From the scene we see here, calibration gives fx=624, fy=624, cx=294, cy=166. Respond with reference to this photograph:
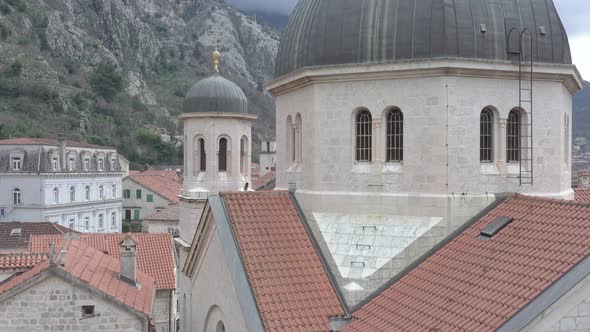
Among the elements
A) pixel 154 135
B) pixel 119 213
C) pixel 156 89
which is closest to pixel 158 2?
pixel 156 89

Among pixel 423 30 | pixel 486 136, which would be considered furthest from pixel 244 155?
pixel 423 30

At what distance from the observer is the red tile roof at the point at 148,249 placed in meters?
29.6

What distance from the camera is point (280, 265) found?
1270 centimetres

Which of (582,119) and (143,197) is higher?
(582,119)

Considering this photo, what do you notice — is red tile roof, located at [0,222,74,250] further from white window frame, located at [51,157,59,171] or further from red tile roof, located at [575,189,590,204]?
red tile roof, located at [575,189,590,204]

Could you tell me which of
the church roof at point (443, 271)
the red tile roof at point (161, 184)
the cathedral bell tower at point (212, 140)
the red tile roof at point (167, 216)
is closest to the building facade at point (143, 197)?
the red tile roof at point (161, 184)

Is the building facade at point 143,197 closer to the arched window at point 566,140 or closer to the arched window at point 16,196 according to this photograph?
the arched window at point 16,196

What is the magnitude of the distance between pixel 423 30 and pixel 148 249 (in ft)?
73.5

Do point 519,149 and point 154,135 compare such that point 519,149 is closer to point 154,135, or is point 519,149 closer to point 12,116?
point 12,116

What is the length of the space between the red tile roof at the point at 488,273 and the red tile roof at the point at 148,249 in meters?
19.2

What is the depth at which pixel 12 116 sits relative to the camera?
274 ft

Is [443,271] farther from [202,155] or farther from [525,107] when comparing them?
[202,155]

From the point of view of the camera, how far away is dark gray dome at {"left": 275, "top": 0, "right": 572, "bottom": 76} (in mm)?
13328

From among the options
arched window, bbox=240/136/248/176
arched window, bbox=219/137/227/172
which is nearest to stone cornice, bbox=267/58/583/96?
arched window, bbox=219/137/227/172
